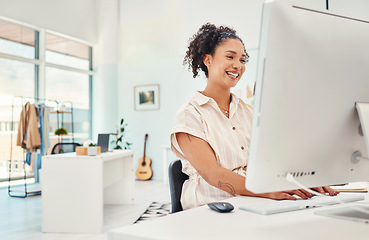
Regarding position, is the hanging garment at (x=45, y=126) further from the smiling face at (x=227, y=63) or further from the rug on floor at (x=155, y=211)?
the smiling face at (x=227, y=63)

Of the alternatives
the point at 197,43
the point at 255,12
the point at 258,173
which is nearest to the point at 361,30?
the point at 258,173

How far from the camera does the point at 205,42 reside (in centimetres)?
164

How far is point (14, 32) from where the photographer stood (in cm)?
596

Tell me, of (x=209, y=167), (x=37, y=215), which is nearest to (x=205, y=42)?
(x=209, y=167)

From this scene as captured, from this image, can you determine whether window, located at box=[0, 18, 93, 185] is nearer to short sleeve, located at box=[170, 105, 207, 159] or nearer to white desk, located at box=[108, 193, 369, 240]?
short sleeve, located at box=[170, 105, 207, 159]

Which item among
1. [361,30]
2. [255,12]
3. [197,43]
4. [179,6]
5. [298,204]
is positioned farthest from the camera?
[179,6]

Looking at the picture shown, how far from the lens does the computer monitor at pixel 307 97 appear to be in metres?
0.74

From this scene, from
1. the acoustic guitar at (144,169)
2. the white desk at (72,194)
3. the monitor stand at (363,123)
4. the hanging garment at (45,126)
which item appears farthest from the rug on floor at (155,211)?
the monitor stand at (363,123)

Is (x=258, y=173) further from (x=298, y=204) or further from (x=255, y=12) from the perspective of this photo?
(x=255, y=12)

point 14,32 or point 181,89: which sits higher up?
point 14,32

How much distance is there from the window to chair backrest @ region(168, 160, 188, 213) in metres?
5.24

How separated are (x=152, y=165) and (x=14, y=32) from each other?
3.41m

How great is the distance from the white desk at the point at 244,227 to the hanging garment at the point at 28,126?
4760mm

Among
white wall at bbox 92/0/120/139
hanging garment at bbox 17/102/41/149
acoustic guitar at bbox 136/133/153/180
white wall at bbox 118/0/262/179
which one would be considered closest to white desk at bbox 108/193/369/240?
hanging garment at bbox 17/102/41/149
